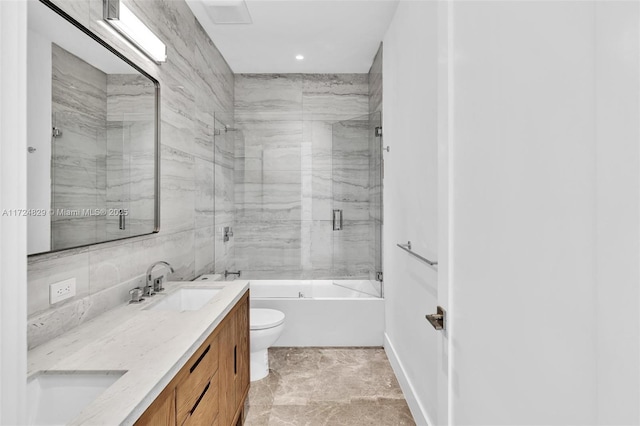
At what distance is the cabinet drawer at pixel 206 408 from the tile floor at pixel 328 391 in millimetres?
721

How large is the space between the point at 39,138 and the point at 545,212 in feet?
4.89

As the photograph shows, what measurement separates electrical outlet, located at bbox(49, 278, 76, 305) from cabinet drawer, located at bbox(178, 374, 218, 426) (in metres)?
0.63

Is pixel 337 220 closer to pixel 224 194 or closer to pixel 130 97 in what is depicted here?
pixel 224 194

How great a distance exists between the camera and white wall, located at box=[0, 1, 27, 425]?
488mm

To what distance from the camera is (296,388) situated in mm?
2486

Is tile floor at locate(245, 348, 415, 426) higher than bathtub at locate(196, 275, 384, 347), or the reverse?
bathtub at locate(196, 275, 384, 347)

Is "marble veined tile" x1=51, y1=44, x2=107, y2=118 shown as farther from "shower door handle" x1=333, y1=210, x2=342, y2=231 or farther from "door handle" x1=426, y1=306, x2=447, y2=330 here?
"shower door handle" x1=333, y1=210, x2=342, y2=231

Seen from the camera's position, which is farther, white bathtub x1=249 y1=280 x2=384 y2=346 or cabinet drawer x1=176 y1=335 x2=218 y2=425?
white bathtub x1=249 y1=280 x2=384 y2=346

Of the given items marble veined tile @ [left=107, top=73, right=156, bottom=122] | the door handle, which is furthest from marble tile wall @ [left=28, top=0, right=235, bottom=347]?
the door handle

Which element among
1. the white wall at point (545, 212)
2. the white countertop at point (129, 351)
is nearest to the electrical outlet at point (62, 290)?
the white countertop at point (129, 351)

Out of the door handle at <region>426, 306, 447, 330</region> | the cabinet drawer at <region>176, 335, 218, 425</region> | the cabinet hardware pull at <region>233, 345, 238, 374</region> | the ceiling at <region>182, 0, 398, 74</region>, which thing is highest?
the ceiling at <region>182, 0, 398, 74</region>

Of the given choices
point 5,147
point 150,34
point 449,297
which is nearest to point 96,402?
point 5,147

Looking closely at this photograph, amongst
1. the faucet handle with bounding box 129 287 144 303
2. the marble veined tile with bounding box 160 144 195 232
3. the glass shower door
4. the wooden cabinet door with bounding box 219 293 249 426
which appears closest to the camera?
the wooden cabinet door with bounding box 219 293 249 426

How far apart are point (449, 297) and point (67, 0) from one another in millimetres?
1723
